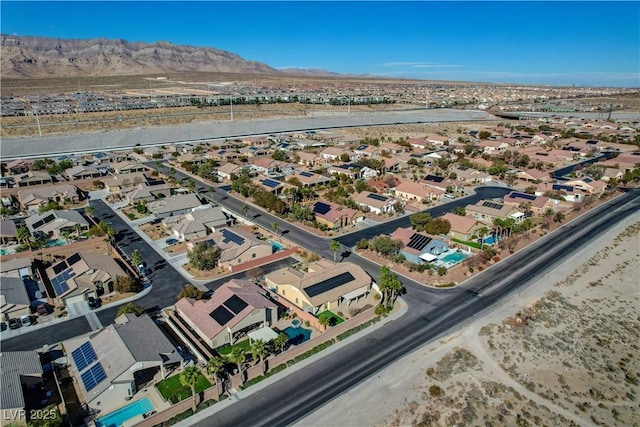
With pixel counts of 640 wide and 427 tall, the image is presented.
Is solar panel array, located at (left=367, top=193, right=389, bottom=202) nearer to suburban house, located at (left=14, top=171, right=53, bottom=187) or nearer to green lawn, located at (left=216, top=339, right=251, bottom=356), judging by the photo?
green lawn, located at (left=216, top=339, right=251, bottom=356)

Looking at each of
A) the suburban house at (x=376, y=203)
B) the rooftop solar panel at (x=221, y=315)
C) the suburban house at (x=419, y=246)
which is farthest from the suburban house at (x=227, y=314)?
the suburban house at (x=376, y=203)

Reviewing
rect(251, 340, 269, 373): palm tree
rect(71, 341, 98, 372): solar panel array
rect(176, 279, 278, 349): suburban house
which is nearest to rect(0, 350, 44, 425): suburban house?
rect(71, 341, 98, 372): solar panel array

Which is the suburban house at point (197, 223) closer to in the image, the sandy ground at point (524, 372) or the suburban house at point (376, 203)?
the suburban house at point (376, 203)

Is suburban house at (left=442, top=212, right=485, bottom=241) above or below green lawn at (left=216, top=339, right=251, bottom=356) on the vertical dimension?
above

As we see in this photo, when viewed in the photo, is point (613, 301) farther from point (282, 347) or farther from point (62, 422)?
point (62, 422)

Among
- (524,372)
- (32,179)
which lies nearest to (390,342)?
(524,372)

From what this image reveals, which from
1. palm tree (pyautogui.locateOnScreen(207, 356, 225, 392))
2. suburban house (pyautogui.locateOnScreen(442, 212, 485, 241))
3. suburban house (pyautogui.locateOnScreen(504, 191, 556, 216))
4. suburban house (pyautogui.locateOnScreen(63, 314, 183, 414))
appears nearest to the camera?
suburban house (pyautogui.locateOnScreen(63, 314, 183, 414))
